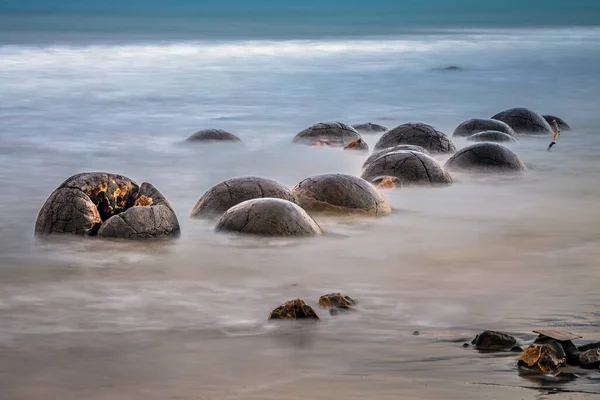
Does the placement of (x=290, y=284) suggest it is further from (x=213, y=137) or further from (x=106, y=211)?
(x=213, y=137)

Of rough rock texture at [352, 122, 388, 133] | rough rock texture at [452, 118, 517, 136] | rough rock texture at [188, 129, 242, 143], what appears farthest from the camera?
rough rock texture at [352, 122, 388, 133]

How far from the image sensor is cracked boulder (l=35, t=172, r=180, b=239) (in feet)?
35.6

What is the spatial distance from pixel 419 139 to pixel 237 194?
20.6 feet

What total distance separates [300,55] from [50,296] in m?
57.4

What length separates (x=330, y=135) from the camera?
19891 mm

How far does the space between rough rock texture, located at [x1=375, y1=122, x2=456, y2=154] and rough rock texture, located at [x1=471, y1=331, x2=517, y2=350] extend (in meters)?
10.4

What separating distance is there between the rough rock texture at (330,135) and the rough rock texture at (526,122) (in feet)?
10.3

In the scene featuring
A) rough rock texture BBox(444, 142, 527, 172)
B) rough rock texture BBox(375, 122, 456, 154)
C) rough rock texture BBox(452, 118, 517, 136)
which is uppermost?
rough rock texture BBox(452, 118, 517, 136)

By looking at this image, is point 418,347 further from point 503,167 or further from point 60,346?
point 503,167

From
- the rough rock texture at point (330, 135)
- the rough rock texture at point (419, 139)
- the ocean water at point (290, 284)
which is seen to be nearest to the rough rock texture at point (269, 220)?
the ocean water at point (290, 284)

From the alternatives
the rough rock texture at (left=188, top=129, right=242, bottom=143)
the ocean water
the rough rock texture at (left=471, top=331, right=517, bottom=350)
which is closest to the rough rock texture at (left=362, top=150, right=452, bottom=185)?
the ocean water

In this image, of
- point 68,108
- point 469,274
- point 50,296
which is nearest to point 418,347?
point 469,274

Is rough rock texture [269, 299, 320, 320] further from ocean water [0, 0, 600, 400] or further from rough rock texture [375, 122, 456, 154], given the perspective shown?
rough rock texture [375, 122, 456, 154]

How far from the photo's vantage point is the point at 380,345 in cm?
742
